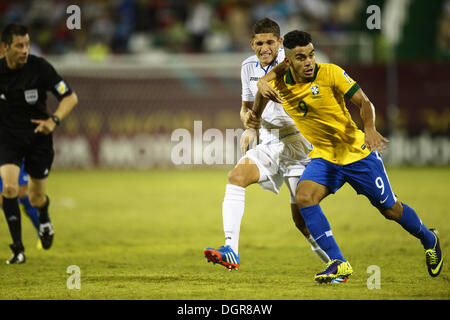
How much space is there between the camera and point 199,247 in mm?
8266

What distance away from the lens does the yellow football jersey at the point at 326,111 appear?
5.68 m

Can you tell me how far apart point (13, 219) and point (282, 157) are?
113 inches

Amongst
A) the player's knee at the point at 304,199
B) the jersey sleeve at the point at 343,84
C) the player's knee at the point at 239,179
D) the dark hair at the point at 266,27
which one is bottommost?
the player's knee at the point at 304,199

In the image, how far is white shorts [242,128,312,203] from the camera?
6.41 metres

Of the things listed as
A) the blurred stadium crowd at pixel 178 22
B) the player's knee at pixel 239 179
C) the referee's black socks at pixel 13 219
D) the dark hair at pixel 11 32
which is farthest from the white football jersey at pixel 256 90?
the blurred stadium crowd at pixel 178 22

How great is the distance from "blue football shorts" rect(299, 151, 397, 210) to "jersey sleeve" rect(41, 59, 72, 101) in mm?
3105

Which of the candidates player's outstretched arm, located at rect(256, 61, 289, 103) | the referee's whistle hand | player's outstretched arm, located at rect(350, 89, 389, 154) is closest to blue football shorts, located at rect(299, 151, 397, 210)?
player's outstretched arm, located at rect(350, 89, 389, 154)

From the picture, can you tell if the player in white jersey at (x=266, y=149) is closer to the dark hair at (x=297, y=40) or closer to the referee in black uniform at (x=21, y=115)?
the dark hair at (x=297, y=40)

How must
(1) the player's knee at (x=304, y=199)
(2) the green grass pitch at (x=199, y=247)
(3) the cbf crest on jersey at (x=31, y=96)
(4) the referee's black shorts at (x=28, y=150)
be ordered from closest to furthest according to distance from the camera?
(2) the green grass pitch at (x=199, y=247)
(1) the player's knee at (x=304, y=199)
(4) the referee's black shorts at (x=28, y=150)
(3) the cbf crest on jersey at (x=31, y=96)

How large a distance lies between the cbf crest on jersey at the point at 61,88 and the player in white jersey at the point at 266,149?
2218 mm

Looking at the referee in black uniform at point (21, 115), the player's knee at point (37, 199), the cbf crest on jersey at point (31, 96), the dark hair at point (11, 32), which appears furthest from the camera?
the player's knee at point (37, 199)

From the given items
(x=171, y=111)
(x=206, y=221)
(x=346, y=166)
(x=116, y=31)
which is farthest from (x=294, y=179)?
(x=116, y=31)

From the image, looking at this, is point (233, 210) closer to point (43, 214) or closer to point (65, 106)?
point (65, 106)

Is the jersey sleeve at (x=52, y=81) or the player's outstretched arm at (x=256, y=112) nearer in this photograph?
the player's outstretched arm at (x=256, y=112)
